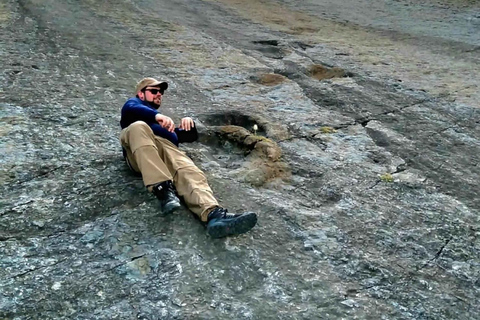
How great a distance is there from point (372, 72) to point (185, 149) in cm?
430

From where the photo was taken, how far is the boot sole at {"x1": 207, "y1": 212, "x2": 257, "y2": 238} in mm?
4289

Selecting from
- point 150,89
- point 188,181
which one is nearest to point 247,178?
point 188,181

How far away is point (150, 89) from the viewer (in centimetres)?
519

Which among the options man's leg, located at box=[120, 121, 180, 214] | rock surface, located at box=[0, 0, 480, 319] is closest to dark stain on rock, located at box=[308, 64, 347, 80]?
rock surface, located at box=[0, 0, 480, 319]

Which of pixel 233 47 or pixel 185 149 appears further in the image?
pixel 233 47

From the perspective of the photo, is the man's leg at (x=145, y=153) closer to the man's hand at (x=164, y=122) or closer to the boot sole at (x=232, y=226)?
the man's hand at (x=164, y=122)

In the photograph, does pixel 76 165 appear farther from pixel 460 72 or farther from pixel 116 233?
pixel 460 72

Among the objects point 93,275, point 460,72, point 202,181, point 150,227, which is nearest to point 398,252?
point 202,181

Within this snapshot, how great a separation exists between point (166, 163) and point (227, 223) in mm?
930

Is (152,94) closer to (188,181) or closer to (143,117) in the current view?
(143,117)

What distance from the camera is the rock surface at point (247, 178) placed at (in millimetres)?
3918

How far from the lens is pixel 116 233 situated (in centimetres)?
440

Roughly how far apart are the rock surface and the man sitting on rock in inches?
6.1

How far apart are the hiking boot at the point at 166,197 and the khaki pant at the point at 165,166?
5 centimetres
